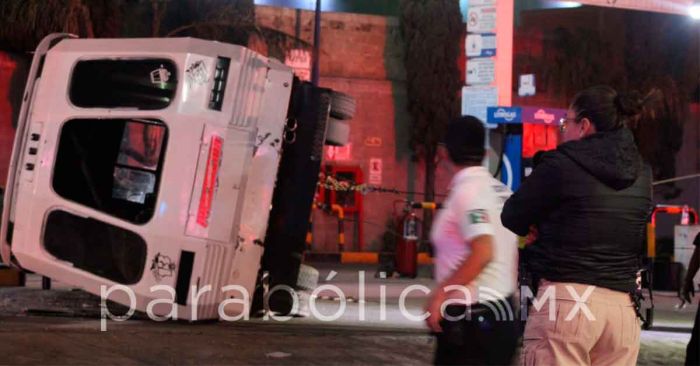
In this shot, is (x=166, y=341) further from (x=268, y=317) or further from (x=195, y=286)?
(x=268, y=317)

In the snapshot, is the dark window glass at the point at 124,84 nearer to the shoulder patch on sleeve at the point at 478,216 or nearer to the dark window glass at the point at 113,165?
the dark window glass at the point at 113,165

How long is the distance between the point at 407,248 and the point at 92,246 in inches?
323

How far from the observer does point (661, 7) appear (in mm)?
12180

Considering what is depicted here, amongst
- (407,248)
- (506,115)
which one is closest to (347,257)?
(407,248)

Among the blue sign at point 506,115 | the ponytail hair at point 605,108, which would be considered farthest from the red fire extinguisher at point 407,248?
the ponytail hair at point 605,108

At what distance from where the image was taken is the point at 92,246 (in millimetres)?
8594

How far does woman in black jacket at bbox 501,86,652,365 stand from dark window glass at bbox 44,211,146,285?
5.20 meters

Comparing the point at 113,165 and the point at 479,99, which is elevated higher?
the point at 479,99

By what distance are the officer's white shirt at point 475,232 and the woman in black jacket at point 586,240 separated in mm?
382

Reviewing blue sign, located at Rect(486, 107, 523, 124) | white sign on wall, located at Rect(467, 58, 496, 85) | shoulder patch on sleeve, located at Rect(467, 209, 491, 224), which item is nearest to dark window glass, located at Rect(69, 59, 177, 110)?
blue sign, located at Rect(486, 107, 523, 124)

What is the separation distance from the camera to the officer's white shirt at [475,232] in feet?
14.1

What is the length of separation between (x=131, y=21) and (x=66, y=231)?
1349 centimetres

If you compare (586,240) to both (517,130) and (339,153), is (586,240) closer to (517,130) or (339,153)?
(517,130)

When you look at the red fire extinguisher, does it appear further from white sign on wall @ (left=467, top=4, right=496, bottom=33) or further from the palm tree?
the palm tree
